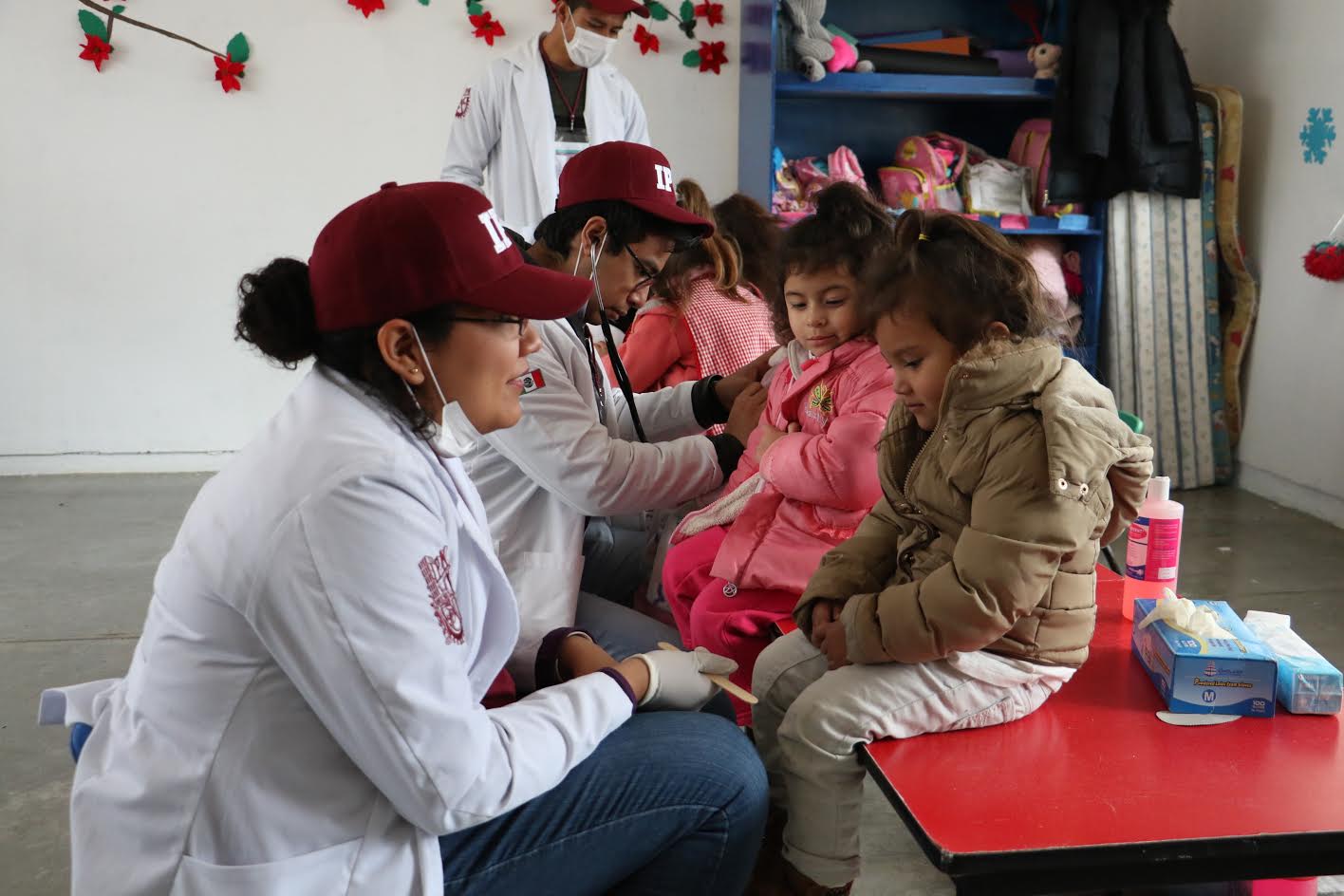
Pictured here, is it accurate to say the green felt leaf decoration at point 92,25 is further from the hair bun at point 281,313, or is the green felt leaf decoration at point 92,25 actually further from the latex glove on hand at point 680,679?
the latex glove on hand at point 680,679

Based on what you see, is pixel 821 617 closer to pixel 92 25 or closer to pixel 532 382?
pixel 532 382

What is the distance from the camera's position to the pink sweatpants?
77.1 inches

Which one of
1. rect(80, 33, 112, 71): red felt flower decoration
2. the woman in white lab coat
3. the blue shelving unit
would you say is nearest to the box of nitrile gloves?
→ the woman in white lab coat

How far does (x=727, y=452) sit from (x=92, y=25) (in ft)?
12.9

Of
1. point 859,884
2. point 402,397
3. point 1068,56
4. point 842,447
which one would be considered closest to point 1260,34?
point 1068,56

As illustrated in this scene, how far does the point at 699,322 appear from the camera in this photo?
265cm

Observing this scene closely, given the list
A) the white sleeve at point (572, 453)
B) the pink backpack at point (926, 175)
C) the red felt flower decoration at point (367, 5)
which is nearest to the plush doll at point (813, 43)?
the pink backpack at point (926, 175)

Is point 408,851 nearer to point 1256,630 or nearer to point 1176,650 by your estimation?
point 1176,650

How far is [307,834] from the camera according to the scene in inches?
44.6

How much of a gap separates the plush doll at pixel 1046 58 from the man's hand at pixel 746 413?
2.81 metres

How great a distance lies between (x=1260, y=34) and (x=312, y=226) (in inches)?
160

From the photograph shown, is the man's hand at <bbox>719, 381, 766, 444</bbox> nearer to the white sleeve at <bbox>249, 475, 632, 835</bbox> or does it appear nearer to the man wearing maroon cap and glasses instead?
the man wearing maroon cap and glasses

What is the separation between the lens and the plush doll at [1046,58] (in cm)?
445

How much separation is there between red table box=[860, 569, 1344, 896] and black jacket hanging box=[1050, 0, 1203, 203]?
3.38m
